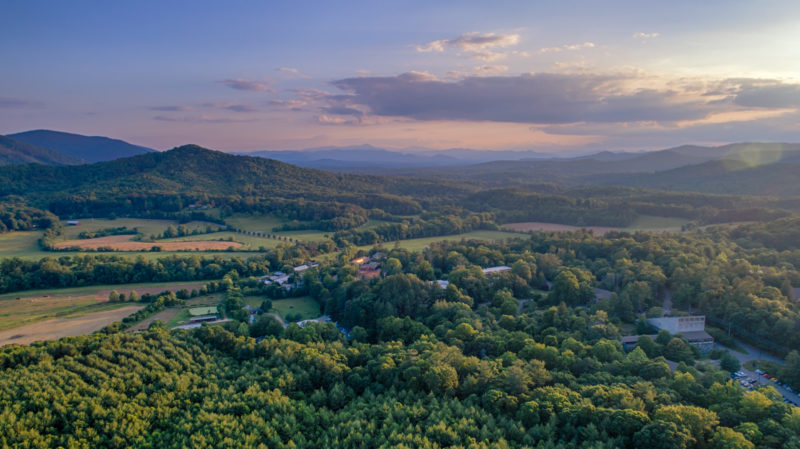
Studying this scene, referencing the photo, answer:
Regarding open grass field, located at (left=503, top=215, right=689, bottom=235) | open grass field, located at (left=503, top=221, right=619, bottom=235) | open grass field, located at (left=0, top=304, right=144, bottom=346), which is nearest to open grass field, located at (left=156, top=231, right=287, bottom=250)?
open grass field, located at (left=0, top=304, right=144, bottom=346)

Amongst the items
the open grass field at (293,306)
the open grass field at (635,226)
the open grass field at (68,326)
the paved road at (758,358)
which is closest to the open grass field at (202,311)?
the open grass field at (293,306)

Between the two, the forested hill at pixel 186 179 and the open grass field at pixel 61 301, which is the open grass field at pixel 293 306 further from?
the forested hill at pixel 186 179

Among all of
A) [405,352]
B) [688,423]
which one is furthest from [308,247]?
[688,423]

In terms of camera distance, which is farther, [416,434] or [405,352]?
[405,352]

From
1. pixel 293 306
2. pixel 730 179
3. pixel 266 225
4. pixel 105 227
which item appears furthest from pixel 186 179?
pixel 730 179

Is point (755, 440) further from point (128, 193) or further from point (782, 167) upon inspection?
point (782, 167)

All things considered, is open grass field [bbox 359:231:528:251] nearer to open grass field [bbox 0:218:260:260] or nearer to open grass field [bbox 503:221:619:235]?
open grass field [bbox 503:221:619:235]
